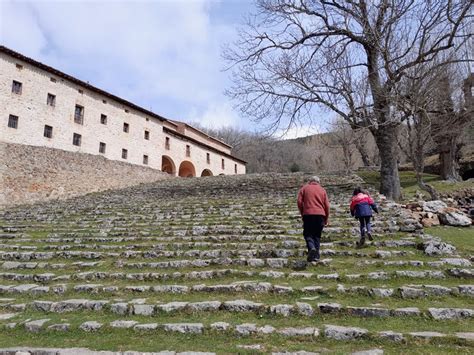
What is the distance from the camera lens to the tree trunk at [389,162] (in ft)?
43.8

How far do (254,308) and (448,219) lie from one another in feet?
27.1

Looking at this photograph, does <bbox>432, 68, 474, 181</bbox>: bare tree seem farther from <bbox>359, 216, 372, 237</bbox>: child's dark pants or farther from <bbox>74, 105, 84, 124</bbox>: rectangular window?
<bbox>74, 105, 84, 124</bbox>: rectangular window

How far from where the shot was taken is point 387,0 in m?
13.2

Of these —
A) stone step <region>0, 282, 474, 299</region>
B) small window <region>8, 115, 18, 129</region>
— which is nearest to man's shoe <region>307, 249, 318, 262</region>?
stone step <region>0, 282, 474, 299</region>

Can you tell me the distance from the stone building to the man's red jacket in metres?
22.2

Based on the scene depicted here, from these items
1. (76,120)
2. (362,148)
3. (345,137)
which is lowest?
(362,148)

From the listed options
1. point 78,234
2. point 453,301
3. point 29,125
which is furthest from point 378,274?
point 29,125

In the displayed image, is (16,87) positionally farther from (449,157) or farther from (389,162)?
(449,157)

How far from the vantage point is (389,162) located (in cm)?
1355

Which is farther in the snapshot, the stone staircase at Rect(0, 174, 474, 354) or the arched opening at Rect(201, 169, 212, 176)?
the arched opening at Rect(201, 169, 212, 176)

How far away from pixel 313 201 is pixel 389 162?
855 centimetres

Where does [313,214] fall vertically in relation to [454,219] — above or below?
above

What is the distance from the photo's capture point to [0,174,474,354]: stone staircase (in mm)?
4215

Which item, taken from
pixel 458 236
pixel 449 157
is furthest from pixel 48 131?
pixel 449 157
